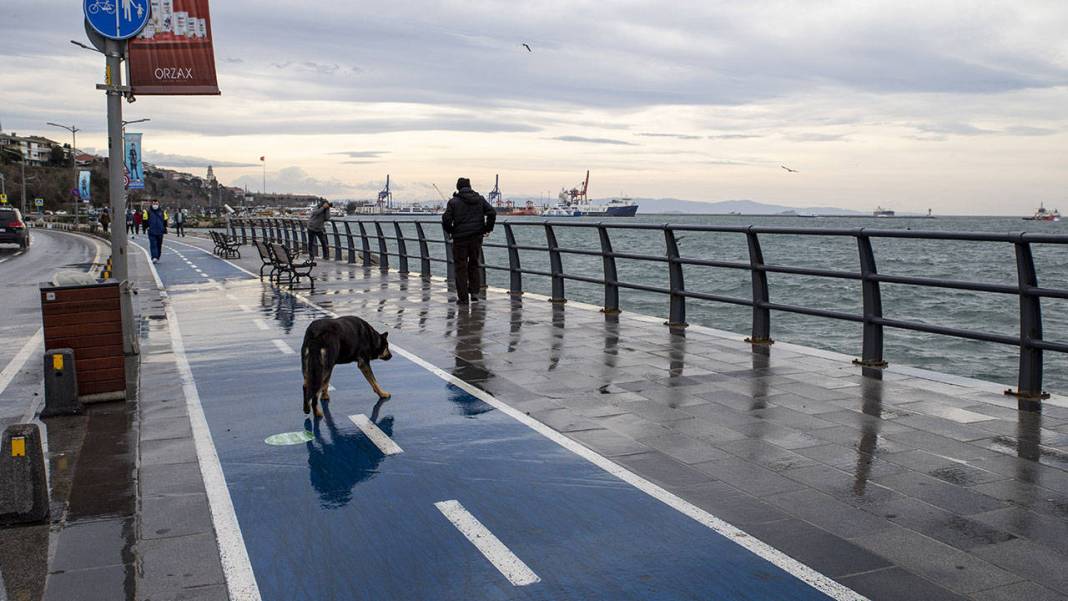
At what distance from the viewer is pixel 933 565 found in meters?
4.27

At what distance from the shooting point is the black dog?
724 cm

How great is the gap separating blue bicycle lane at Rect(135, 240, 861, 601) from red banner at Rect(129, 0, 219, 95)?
5.80 meters

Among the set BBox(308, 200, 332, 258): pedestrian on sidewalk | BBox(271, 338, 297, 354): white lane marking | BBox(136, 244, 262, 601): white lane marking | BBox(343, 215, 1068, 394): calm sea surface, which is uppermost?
BBox(308, 200, 332, 258): pedestrian on sidewalk

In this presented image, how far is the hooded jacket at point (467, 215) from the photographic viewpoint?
15234 mm

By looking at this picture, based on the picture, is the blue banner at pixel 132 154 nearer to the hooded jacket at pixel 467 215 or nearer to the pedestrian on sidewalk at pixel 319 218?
the pedestrian on sidewalk at pixel 319 218

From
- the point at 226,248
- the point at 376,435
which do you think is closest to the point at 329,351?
A: the point at 376,435

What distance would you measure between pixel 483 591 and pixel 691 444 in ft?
8.64

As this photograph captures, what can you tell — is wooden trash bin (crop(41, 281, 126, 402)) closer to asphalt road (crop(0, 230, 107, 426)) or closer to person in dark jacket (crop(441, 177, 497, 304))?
asphalt road (crop(0, 230, 107, 426))

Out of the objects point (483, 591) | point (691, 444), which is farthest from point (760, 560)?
point (691, 444)

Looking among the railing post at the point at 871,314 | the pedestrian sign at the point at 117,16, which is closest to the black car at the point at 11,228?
the pedestrian sign at the point at 117,16

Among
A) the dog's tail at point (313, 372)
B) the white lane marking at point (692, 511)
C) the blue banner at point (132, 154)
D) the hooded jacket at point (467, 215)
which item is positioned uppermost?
the blue banner at point (132, 154)

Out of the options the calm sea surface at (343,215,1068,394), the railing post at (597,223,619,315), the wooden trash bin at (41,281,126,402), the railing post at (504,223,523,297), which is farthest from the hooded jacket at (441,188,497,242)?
the wooden trash bin at (41,281,126,402)

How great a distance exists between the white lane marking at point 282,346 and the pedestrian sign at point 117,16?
144 inches

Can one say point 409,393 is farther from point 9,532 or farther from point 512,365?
point 9,532
